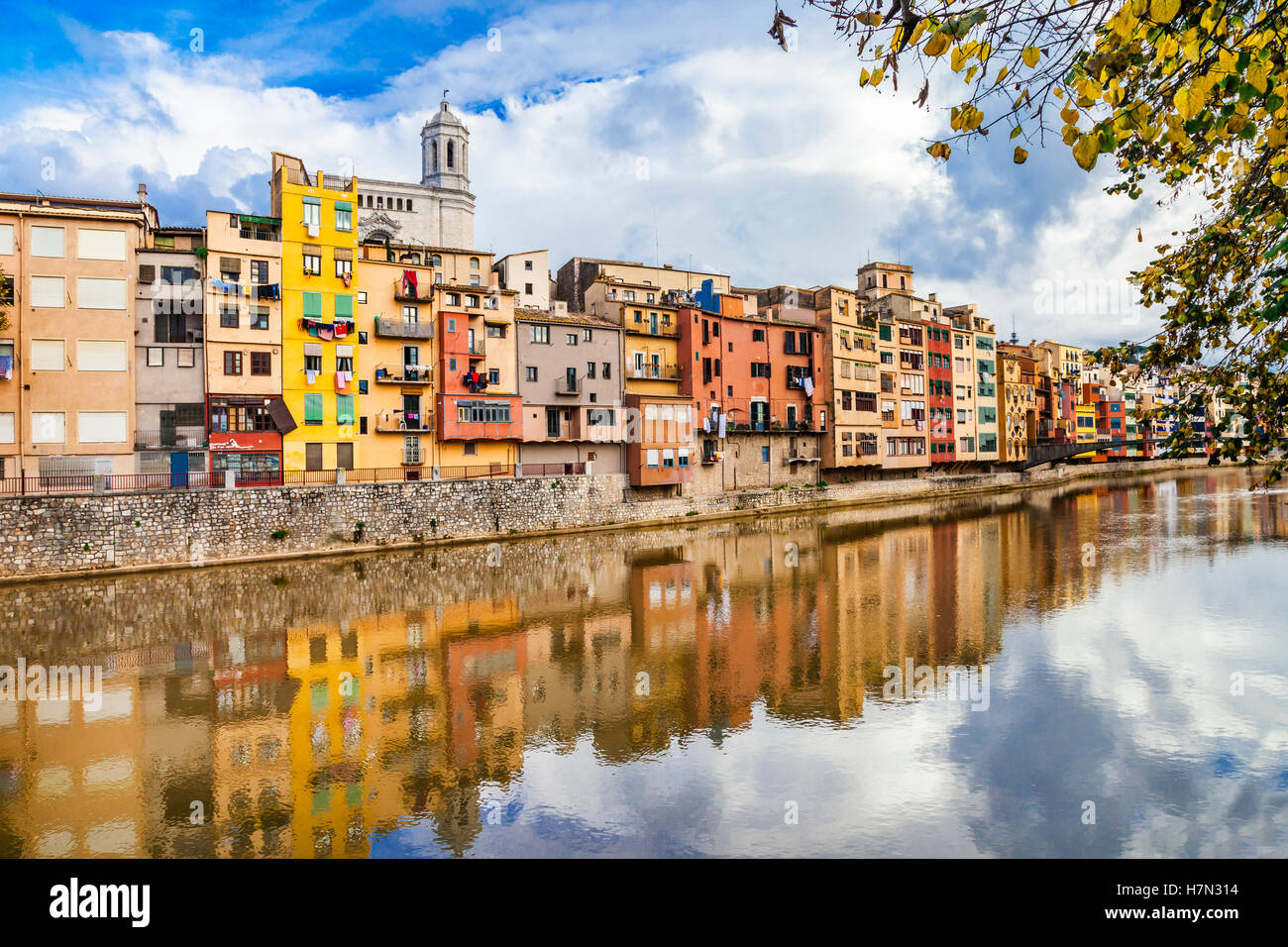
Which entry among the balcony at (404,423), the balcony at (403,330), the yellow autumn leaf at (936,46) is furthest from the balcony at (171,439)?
the yellow autumn leaf at (936,46)

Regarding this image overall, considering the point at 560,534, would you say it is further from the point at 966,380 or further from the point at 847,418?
the point at 966,380

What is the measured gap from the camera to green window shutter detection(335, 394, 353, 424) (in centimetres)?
3947

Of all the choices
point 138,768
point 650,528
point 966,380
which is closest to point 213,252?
point 650,528

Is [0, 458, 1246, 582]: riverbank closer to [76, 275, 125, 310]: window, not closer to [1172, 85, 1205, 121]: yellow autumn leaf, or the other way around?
[76, 275, 125, 310]: window

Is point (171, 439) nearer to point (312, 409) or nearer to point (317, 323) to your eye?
point (312, 409)

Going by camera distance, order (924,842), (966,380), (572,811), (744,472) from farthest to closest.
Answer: (966,380), (744,472), (572,811), (924,842)

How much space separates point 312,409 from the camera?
127 ft

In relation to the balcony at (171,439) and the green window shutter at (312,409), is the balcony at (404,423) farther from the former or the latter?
the balcony at (171,439)

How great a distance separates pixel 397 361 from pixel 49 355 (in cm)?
1548

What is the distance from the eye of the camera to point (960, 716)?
13.0 meters

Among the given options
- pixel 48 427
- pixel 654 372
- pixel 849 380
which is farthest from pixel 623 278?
pixel 48 427

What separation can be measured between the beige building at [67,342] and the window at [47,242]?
39mm

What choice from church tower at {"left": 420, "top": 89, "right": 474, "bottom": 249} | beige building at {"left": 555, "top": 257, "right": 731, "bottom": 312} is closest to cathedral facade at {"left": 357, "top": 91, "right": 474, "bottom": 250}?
church tower at {"left": 420, "top": 89, "right": 474, "bottom": 249}

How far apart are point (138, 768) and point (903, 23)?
13.7 metres
